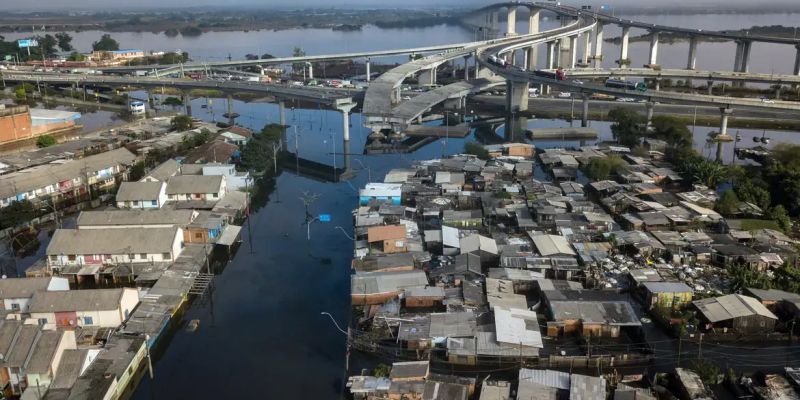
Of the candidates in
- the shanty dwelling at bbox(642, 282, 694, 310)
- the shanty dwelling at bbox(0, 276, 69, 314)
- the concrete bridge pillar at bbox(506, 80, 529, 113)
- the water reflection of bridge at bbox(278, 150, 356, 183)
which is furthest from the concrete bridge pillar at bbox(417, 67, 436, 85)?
the shanty dwelling at bbox(0, 276, 69, 314)

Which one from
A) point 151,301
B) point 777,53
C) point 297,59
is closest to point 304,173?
point 151,301

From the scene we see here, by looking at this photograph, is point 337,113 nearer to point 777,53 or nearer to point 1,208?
point 1,208

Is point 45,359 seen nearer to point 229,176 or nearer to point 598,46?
point 229,176

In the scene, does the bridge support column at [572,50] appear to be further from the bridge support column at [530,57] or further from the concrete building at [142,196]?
the concrete building at [142,196]

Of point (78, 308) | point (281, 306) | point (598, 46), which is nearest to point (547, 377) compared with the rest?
point (281, 306)

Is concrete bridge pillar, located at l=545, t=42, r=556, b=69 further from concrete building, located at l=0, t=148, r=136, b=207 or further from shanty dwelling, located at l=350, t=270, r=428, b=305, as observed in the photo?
shanty dwelling, located at l=350, t=270, r=428, b=305

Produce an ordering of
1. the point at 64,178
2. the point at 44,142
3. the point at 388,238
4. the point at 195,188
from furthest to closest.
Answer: the point at 44,142, the point at 64,178, the point at 195,188, the point at 388,238

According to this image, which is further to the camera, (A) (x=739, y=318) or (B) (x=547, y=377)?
(A) (x=739, y=318)
